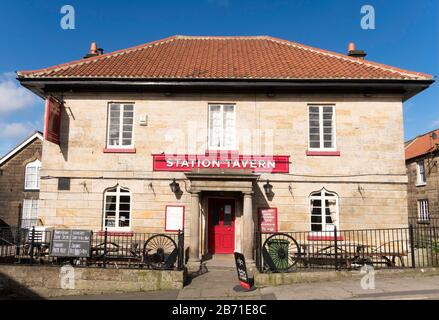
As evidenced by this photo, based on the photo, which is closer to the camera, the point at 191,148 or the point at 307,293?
the point at 307,293

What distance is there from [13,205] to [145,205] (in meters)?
16.3

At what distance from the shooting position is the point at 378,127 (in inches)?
506

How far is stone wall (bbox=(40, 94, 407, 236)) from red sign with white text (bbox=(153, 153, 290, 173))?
0.25 m

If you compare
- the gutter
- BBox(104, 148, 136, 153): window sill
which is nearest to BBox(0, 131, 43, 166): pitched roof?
the gutter

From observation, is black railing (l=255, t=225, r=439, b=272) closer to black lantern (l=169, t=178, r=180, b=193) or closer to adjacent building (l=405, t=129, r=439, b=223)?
black lantern (l=169, t=178, r=180, b=193)

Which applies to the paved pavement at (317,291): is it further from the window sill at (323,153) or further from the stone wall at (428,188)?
the stone wall at (428,188)

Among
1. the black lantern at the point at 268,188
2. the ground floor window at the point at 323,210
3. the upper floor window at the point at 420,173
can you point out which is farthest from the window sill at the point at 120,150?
the upper floor window at the point at 420,173

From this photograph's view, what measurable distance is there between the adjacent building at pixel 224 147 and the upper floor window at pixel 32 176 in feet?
43.0

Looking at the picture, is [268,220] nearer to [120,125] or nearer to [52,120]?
[120,125]

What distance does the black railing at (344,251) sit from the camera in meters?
10.0

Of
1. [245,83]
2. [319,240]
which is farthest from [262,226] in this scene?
[245,83]

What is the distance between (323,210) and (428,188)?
12.9m
